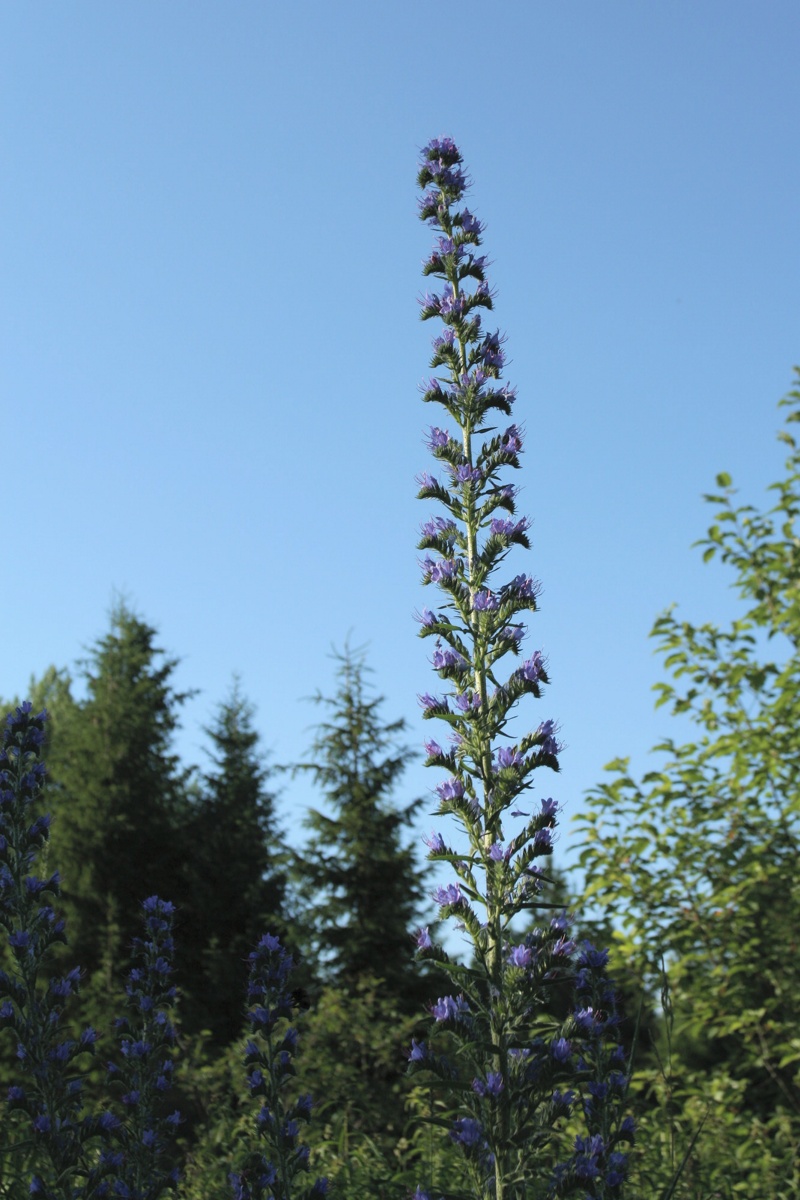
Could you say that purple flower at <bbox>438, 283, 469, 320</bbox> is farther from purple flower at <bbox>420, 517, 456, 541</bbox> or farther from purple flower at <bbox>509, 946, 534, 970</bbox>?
purple flower at <bbox>509, 946, 534, 970</bbox>

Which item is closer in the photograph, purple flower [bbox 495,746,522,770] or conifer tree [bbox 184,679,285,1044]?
purple flower [bbox 495,746,522,770]

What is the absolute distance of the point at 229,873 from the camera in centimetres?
2786

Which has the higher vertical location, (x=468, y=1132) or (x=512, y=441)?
(x=512, y=441)

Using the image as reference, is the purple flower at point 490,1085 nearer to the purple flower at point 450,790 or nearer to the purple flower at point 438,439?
the purple flower at point 450,790

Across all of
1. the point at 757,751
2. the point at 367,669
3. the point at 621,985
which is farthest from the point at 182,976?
the point at 757,751

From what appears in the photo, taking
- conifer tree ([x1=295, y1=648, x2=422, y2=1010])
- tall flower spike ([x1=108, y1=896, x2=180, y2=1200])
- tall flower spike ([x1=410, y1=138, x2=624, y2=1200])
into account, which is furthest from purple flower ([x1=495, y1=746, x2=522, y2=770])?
conifer tree ([x1=295, y1=648, x2=422, y2=1010])

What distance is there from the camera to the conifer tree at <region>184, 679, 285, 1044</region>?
79.6 ft

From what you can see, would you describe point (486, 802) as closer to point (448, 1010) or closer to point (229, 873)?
point (448, 1010)

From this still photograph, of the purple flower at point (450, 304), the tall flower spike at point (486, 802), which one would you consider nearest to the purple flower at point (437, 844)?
the tall flower spike at point (486, 802)

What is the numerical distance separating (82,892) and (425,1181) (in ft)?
71.6

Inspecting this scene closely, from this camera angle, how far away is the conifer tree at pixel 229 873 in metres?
24.3

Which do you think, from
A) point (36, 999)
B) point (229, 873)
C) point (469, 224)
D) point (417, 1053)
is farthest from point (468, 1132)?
point (229, 873)

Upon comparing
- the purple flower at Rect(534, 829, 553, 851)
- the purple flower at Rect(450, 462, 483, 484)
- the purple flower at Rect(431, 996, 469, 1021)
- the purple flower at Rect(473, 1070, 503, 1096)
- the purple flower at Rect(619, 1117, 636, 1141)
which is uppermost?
the purple flower at Rect(450, 462, 483, 484)

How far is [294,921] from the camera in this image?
1881 centimetres
